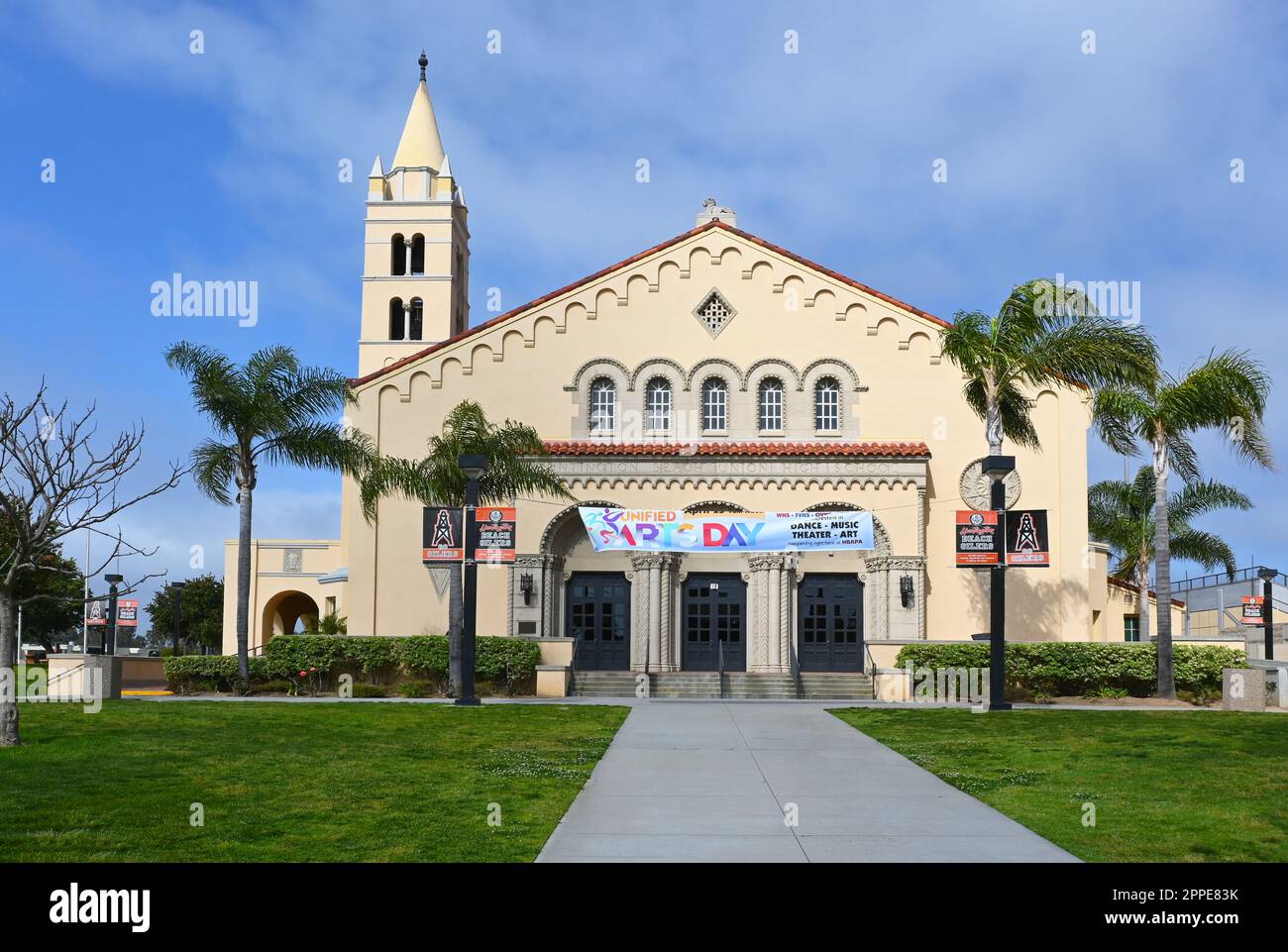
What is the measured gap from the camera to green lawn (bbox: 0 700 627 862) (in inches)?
376

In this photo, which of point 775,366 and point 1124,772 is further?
point 775,366

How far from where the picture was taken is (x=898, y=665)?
29797 millimetres

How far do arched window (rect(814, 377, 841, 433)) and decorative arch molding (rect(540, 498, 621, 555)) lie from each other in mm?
5816

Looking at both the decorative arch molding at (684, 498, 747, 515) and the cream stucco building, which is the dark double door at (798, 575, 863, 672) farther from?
the decorative arch molding at (684, 498, 747, 515)

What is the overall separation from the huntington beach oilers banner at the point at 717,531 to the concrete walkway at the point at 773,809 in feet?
42.3

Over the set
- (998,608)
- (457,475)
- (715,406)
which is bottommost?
(998,608)

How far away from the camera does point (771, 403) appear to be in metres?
33.8

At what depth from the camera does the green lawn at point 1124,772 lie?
10.1 meters

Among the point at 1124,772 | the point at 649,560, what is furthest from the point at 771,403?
the point at 1124,772

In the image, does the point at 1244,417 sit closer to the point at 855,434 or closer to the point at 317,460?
the point at 855,434

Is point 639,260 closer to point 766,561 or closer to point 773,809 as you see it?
point 766,561

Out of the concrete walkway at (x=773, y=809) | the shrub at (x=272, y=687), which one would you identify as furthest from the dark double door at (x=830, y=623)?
the concrete walkway at (x=773, y=809)

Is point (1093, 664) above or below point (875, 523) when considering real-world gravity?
below

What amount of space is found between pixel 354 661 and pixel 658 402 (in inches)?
406
